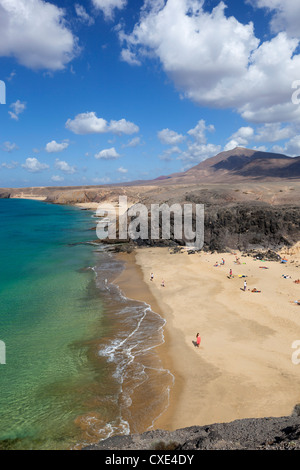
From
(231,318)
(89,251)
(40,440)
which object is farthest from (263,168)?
(40,440)

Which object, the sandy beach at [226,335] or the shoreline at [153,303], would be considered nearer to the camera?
the shoreline at [153,303]

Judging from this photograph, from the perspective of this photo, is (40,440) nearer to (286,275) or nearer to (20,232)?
(286,275)

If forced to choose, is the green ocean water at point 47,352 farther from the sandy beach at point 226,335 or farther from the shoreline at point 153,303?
the sandy beach at point 226,335

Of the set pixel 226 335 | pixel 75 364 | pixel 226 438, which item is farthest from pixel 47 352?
pixel 226 438

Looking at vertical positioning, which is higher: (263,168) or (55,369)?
(263,168)

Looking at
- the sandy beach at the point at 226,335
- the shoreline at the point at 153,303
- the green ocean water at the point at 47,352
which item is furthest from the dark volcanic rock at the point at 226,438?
the green ocean water at the point at 47,352
